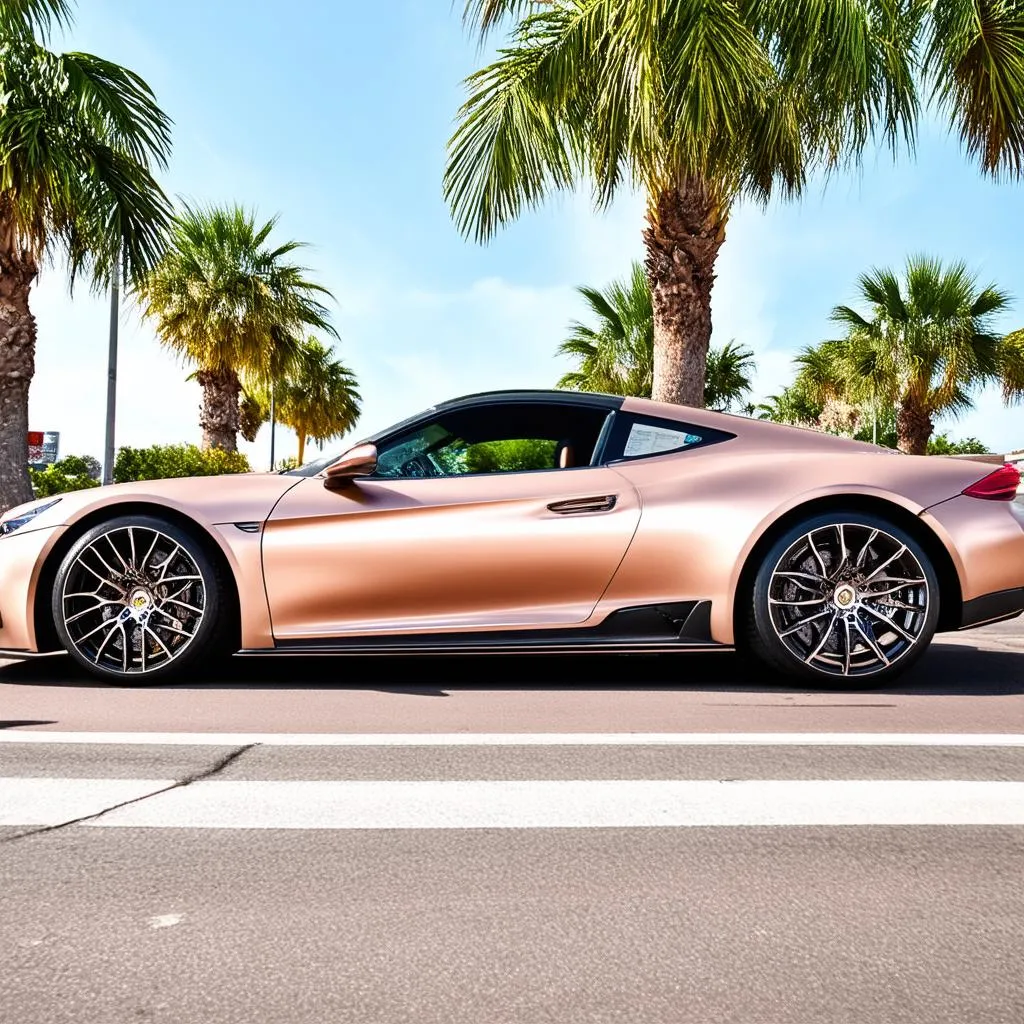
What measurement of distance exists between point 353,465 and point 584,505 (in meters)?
1.02

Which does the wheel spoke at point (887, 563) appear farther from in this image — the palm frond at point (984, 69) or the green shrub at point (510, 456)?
the palm frond at point (984, 69)

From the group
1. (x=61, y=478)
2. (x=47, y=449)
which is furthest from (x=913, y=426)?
(x=47, y=449)

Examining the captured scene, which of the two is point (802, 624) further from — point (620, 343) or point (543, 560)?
point (620, 343)

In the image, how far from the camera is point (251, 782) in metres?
3.46

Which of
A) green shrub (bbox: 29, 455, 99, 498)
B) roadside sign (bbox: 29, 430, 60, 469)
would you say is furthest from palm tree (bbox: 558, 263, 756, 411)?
roadside sign (bbox: 29, 430, 60, 469)

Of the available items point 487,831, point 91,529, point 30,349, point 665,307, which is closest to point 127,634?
point 91,529

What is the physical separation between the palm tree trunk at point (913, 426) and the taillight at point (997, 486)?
64.6 ft

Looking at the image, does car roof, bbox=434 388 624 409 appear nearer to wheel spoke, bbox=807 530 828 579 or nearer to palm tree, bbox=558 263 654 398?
wheel spoke, bbox=807 530 828 579

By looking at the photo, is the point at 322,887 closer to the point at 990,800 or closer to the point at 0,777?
the point at 0,777

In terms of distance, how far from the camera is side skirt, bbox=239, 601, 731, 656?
16.1 ft

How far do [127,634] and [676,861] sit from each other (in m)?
3.18

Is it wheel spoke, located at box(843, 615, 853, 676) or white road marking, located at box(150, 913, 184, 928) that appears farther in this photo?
wheel spoke, located at box(843, 615, 853, 676)

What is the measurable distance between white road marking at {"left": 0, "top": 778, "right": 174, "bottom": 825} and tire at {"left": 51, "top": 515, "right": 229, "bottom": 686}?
5.33 feet

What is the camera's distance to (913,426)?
2402 centimetres
